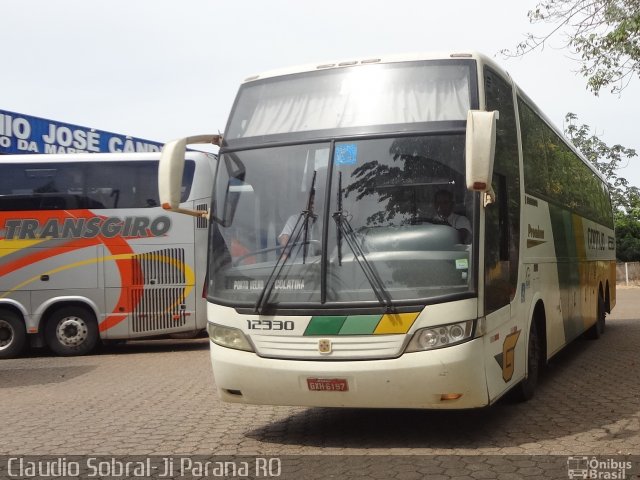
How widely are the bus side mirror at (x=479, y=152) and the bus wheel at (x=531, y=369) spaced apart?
290 centimetres

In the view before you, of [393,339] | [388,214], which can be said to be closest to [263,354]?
[393,339]

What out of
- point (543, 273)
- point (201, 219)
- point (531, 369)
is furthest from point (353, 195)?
point (201, 219)

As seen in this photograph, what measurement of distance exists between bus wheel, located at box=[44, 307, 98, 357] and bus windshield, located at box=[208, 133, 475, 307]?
9.56 metres

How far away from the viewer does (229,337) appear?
7.13m

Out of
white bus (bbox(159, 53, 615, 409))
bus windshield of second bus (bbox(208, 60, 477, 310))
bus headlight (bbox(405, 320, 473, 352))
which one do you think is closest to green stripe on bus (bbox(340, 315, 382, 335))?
white bus (bbox(159, 53, 615, 409))

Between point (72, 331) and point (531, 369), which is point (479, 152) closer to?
point (531, 369)

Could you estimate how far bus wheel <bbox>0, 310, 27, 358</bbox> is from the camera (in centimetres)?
1605

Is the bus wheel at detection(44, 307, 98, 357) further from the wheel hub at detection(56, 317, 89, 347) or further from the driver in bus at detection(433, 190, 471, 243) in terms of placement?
the driver in bus at detection(433, 190, 471, 243)

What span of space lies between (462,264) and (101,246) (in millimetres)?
10518

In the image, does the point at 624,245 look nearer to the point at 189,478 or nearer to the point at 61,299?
the point at 61,299

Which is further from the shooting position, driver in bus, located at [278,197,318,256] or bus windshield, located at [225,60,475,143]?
bus windshield, located at [225,60,475,143]

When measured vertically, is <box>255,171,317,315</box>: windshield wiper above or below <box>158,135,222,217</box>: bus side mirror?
below

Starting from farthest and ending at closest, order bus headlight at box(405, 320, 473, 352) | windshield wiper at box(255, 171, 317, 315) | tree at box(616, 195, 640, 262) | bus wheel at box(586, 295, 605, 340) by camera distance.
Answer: tree at box(616, 195, 640, 262) < bus wheel at box(586, 295, 605, 340) < windshield wiper at box(255, 171, 317, 315) < bus headlight at box(405, 320, 473, 352)

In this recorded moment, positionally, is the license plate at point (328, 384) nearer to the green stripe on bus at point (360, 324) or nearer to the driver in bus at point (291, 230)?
the green stripe on bus at point (360, 324)
